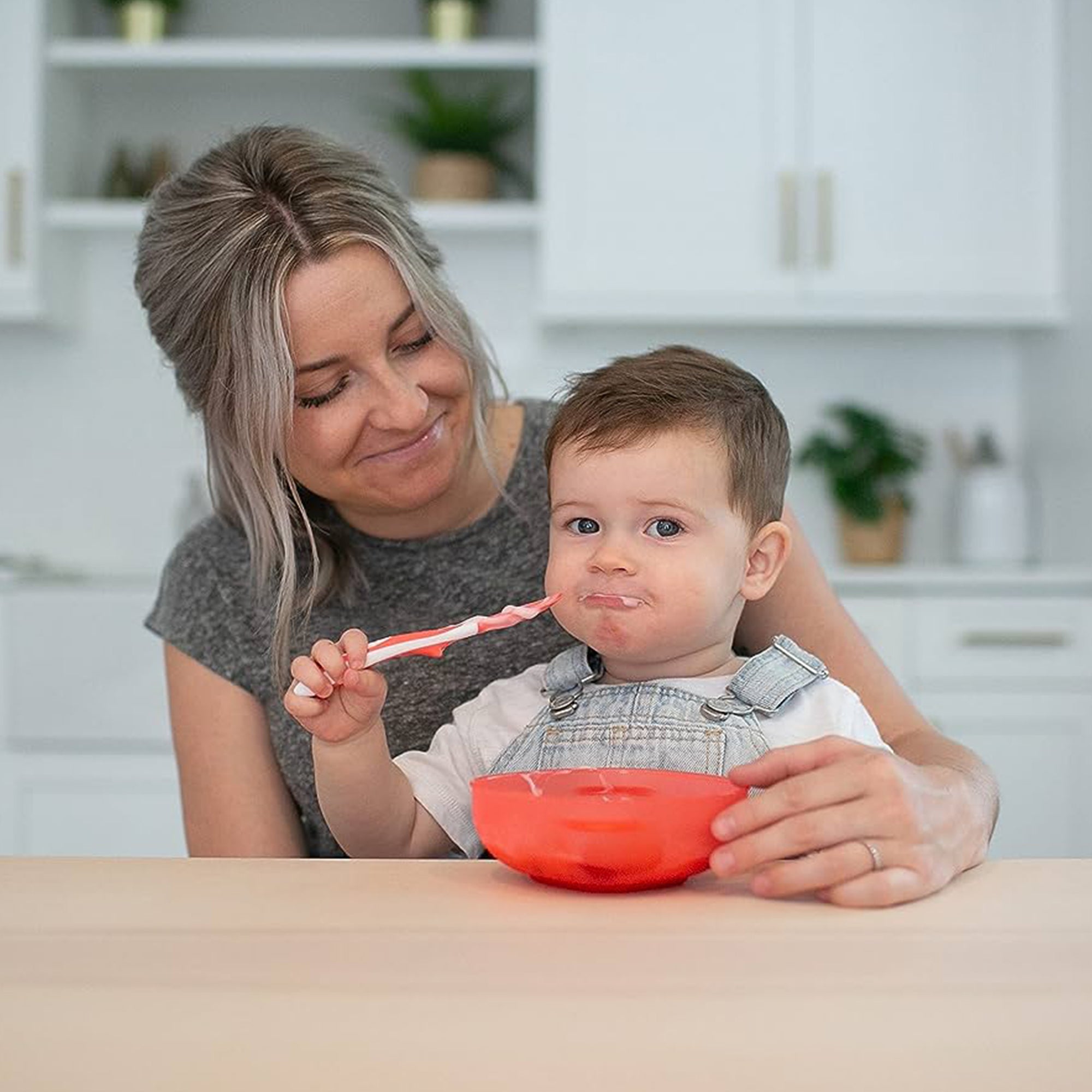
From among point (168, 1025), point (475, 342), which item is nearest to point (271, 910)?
point (168, 1025)

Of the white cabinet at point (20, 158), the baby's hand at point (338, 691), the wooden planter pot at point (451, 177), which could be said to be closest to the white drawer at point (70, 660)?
the white cabinet at point (20, 158)

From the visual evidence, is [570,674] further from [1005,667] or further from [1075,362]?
[1075,362]

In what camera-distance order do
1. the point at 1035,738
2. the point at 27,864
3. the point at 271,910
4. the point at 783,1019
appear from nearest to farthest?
the point at 783,1019 < the point at 271,910 < the point at 27,864 < the point at 1035,738

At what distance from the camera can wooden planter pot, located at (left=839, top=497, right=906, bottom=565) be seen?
3.38 metres

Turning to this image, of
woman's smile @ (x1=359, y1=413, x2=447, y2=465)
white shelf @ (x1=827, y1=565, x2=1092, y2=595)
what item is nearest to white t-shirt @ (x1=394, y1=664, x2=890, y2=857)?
woman's smile @ (x1=359, y1=413, x2=447, y2=465)

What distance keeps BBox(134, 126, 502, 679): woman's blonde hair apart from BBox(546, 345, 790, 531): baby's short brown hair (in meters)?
0.23

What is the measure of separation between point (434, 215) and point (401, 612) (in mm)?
1894

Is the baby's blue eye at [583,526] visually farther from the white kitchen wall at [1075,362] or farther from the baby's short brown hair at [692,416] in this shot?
the white kitchen wall at [1075,362]

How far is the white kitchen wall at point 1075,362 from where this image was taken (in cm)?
311

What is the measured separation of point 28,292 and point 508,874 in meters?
2.72

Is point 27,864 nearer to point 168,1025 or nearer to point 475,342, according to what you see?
point 168,1025

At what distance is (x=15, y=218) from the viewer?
3.19 m

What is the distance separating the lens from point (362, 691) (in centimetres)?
100

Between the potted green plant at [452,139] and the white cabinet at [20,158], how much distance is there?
0.76 meters
